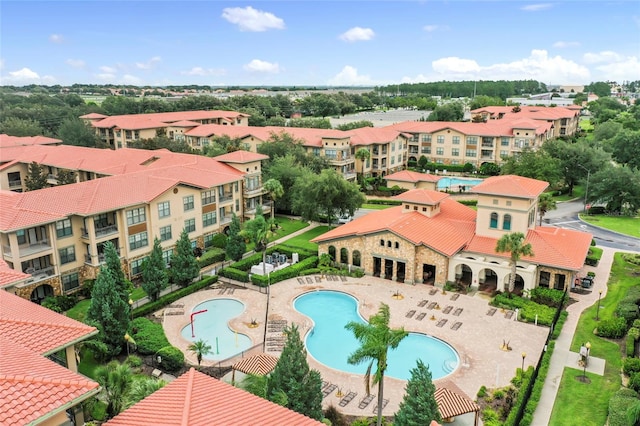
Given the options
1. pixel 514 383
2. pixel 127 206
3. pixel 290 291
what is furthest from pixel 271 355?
pixel 127 206

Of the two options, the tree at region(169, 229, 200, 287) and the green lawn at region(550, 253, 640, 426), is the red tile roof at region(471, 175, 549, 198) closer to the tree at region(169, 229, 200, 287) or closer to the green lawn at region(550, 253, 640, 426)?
the green lawn at region(550, 253, 640, 426)

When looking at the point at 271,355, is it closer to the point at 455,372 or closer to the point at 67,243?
the point at 455,372

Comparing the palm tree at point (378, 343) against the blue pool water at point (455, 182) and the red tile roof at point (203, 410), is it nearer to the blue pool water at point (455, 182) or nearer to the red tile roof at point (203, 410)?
the red tile roof at point (203, 410)

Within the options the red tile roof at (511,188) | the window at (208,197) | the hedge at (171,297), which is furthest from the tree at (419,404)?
the window at (208,197)

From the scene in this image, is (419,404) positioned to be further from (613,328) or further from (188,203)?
(188,203)

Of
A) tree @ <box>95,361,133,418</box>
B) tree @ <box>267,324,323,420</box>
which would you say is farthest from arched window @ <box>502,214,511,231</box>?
tree @ <box>95,361,133,418</box>

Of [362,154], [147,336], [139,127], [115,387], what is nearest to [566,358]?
[115,387]
